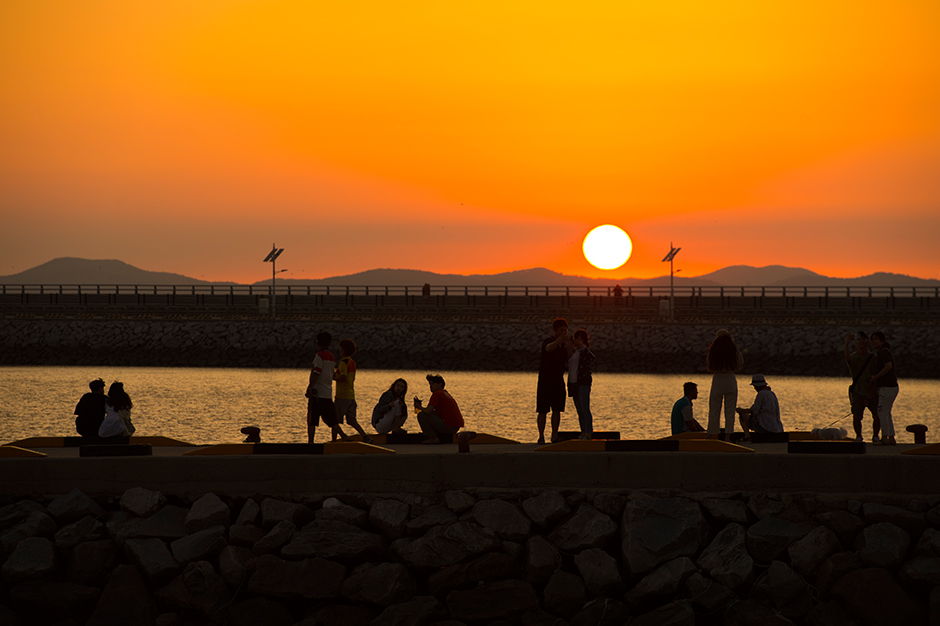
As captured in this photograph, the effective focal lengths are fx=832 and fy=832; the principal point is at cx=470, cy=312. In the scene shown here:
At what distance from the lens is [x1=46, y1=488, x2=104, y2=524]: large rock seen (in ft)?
26.3

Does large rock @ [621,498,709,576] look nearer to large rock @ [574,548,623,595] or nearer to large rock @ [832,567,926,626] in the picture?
large rock @ [574,548,623,595]

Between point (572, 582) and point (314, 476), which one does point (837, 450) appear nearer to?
point (572, 582)

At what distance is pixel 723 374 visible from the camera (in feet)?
32.1

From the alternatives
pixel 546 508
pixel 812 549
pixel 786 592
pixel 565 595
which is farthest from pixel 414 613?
pixel 812 549

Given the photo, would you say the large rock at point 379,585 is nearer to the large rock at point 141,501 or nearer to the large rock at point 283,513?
the large rock at point 283,513

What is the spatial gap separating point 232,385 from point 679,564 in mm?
31428

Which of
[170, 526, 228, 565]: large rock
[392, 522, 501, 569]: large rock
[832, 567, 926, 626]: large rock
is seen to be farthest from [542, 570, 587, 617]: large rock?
[170, 526, 228, 565]: large rock

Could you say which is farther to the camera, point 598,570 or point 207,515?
point 207,515

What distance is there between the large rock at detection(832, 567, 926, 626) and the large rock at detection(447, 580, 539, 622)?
2727 mm

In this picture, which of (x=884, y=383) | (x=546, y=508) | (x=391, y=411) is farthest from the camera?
(x=391, y=411)

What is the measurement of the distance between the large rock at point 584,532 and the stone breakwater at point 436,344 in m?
41.8

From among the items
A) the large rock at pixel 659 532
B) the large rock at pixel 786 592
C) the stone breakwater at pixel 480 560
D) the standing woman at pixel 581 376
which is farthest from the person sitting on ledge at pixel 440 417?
the large rock at pixel 786 592

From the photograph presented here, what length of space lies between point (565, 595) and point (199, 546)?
341 cm

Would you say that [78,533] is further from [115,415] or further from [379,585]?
[379,585]
